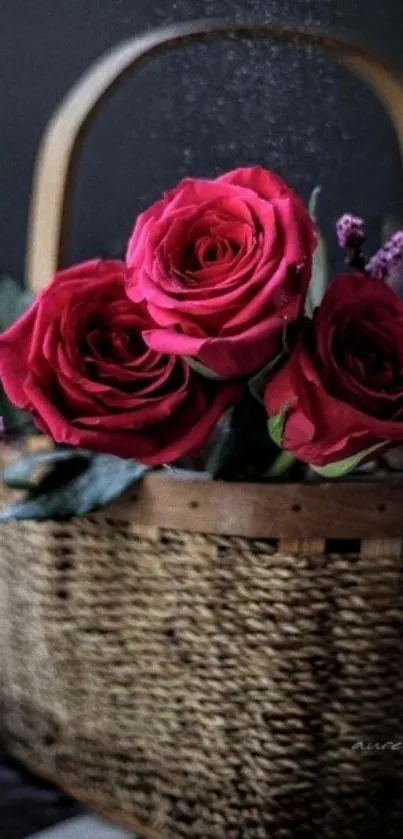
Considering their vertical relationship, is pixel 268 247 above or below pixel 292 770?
above

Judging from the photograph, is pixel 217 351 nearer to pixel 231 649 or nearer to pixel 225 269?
pixel 225 269

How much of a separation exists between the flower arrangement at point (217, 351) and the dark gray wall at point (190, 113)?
0.51 meters

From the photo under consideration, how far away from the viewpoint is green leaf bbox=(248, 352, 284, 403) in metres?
0.45

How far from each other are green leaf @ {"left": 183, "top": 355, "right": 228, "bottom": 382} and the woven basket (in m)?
0.05

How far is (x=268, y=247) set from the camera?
43cm

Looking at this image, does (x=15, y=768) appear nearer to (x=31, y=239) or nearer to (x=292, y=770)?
(x=292, y=770)

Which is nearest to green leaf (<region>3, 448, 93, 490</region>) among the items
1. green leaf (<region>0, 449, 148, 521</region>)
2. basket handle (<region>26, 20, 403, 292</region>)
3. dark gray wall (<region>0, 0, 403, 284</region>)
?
green leaf (<region>0, 449, 148, 521</region>)

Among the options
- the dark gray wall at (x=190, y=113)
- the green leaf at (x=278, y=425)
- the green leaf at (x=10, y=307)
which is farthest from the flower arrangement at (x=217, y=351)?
the dark gray wall at (x=190, y=113)

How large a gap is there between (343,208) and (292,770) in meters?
0.62

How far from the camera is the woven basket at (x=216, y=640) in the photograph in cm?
46

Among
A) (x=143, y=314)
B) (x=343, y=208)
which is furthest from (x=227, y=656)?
(x=343, y=208)

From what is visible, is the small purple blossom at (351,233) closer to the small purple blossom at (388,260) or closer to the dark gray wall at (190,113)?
the small purple blossom at (388,260)

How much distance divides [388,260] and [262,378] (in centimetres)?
13

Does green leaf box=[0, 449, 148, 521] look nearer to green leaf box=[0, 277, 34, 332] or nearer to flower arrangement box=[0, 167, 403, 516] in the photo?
flower arrangement box=[0, 167, 403, 516]
